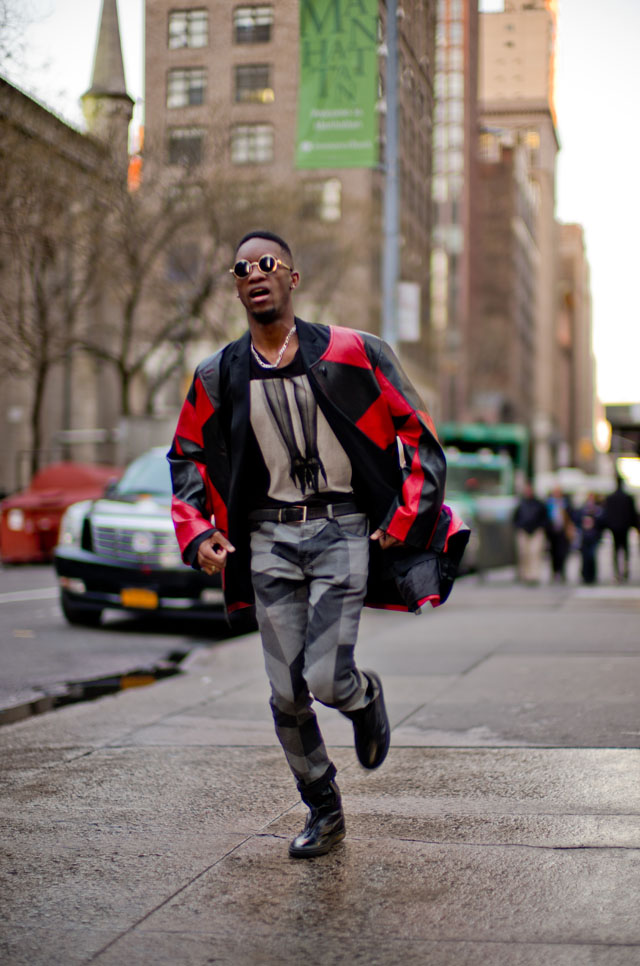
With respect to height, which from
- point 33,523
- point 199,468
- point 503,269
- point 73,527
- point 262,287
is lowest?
point 33,523

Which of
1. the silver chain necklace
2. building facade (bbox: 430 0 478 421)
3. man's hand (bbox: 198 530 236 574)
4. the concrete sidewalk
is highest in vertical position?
building facade (bbox: 430 0 478 421)

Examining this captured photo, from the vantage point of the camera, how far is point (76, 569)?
12.0 meters

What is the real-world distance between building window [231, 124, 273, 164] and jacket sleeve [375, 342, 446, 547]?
48.4 feet

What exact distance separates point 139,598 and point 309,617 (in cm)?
788

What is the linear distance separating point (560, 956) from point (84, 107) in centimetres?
1606

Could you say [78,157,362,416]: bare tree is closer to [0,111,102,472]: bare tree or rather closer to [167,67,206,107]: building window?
[0,111,102,472]: bare tree

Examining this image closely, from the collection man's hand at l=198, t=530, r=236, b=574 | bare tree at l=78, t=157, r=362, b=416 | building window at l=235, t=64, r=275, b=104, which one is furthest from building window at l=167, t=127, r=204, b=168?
man's hand at l=198, t=530, r=236, b=574

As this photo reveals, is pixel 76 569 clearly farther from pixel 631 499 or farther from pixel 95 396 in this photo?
pixel 95 396

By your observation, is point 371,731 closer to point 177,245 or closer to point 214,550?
point 214,550

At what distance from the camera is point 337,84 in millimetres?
13555

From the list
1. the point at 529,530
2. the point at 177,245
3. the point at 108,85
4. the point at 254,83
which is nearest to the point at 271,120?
the point at 254,83

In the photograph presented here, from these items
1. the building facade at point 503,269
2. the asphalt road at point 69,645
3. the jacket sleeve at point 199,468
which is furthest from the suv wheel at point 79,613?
the building facade at point 503,269

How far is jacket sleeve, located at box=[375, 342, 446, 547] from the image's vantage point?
4.00m

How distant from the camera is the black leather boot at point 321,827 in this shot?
3955 mm
